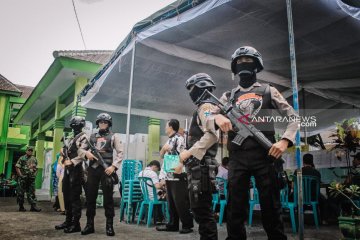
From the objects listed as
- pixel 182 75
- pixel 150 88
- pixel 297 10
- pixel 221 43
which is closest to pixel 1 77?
pixel 150 88

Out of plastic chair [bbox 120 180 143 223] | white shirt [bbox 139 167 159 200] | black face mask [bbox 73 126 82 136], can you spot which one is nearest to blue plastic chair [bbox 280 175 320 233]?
white shirt [bbox 139 167 159 200]

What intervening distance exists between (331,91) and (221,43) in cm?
390

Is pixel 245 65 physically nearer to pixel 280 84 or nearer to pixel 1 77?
pixel 280 84

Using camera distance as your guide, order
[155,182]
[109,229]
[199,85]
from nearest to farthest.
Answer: [199,85]
[109,229]
[155,182]

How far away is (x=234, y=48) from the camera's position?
592 cm

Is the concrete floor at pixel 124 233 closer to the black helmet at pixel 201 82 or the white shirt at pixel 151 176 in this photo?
the white shirt at pixel 151 176

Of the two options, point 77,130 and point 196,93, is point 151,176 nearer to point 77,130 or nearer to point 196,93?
point 77,130

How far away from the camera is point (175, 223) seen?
4.74 m

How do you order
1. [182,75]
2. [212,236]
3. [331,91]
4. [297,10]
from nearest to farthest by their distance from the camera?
Answer: [212,236], [297,10], [182,75], [331,91]

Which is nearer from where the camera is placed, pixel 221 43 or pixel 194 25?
pixel 194 25

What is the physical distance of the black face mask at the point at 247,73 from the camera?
2.68 metres

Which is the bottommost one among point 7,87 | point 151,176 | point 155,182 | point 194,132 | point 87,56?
point 155,182

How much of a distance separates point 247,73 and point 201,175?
1039mm

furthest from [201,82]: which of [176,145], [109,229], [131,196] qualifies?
[131,196]
